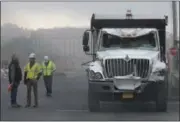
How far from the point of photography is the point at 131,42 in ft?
55.6

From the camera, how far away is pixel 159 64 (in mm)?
15898

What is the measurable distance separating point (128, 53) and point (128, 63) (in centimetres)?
46

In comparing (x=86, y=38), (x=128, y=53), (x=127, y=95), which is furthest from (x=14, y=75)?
(x=127, y=95)

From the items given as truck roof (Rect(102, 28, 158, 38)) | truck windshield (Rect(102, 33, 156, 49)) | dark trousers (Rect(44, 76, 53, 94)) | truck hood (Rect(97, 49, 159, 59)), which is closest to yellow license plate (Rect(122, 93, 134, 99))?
truck hood (Rect(97, 49, 159, 59))

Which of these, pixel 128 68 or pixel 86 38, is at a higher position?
pixel 86 38

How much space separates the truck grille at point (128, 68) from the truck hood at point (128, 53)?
186mm

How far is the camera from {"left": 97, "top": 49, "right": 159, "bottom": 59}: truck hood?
1591cm

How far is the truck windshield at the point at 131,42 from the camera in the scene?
16888 millimetres

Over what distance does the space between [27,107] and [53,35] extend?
11978 millimetres

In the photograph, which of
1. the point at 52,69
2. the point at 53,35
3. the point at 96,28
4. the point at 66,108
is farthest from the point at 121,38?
the point at 53,35

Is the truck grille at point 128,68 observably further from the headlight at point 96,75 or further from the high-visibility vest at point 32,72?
the high-visibility vest at point 32,72

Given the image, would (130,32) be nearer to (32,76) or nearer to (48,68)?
(32,76)

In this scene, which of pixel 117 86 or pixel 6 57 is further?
pixel 6 57

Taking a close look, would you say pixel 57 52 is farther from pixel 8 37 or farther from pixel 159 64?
pixel 159 64
